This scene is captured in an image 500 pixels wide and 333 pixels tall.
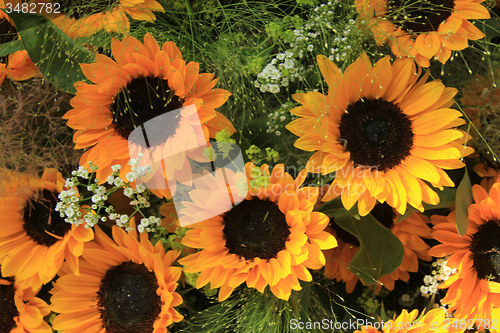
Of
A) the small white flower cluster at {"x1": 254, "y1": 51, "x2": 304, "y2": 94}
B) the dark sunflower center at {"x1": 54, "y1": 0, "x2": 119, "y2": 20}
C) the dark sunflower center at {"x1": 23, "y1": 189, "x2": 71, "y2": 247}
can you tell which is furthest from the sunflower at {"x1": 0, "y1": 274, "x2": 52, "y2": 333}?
the small white flower cluster at {"x1": 254, "y1": 51, "x2": 304, "y2": 94}

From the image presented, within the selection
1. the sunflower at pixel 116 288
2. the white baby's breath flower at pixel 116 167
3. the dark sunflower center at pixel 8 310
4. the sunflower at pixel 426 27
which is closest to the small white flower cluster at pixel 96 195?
the white baby's breath flower at pixel 116 167

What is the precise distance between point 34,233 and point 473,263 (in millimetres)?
1063

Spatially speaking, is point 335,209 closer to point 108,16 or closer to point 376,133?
point 376,133

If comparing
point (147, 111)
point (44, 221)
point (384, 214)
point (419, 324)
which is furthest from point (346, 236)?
point (44, 221)

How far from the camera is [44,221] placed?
0.85 m

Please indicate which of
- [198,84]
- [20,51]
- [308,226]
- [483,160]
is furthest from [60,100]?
[483,160]

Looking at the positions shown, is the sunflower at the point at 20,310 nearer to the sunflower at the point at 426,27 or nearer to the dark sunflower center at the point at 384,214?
the dark sunflower center at the point at 384,214

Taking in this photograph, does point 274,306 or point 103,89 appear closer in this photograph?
point 103,89

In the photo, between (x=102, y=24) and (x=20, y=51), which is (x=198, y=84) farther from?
(x=20, y=51)

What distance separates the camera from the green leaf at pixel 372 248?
2.52 feet

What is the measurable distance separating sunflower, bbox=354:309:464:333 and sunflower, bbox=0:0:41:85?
3.10ft

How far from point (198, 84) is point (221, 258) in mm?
360

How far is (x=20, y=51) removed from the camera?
77cm

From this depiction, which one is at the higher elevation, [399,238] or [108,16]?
[108,16]
